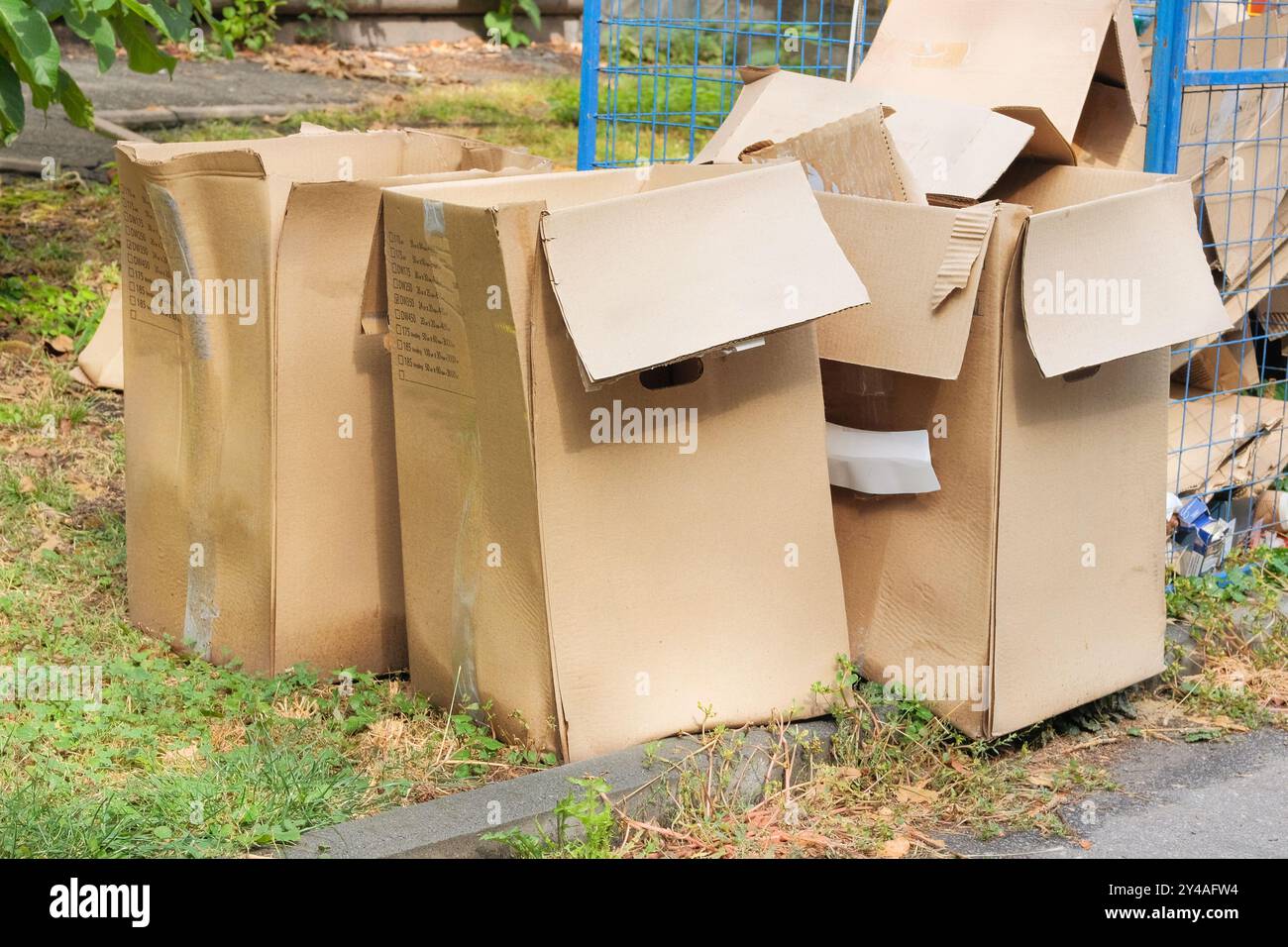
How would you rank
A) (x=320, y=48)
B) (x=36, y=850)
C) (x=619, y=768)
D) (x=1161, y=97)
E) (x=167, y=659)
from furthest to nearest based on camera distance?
1. (x=320, y=48)
2. (x=1161, y=97)
3. (x=167, y=659)
4. (x=619, y=768)
5. (x=36, y=850)

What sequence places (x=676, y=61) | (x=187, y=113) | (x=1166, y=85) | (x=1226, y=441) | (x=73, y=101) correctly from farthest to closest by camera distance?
(x=187, y=113), (x=676, y=61), (x=73, y=101), (x=1226, y=441), (x=1166, y=85)

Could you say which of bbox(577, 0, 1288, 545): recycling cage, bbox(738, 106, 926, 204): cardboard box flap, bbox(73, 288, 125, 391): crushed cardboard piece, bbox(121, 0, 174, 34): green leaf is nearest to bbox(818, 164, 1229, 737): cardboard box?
bbox(738, 106, 926, 204): cardboard box flap

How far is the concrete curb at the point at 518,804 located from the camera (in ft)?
6.84

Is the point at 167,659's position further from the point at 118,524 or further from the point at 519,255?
the point at 519,255

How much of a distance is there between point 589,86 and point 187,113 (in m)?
3.73

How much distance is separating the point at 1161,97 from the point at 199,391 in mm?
2257

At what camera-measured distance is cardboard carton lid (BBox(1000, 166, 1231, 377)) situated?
2.38 m

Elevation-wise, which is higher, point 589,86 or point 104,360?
point 589,86

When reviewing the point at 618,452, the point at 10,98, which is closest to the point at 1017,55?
the point at 618,452

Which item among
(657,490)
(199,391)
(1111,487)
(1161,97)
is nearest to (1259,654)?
(1111,487)

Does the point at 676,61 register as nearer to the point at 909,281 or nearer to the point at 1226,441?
the point at 1226,441

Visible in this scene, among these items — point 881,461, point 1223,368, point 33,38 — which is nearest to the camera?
point 881,461

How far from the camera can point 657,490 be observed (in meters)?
2.29

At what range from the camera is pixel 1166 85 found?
3053 mm
